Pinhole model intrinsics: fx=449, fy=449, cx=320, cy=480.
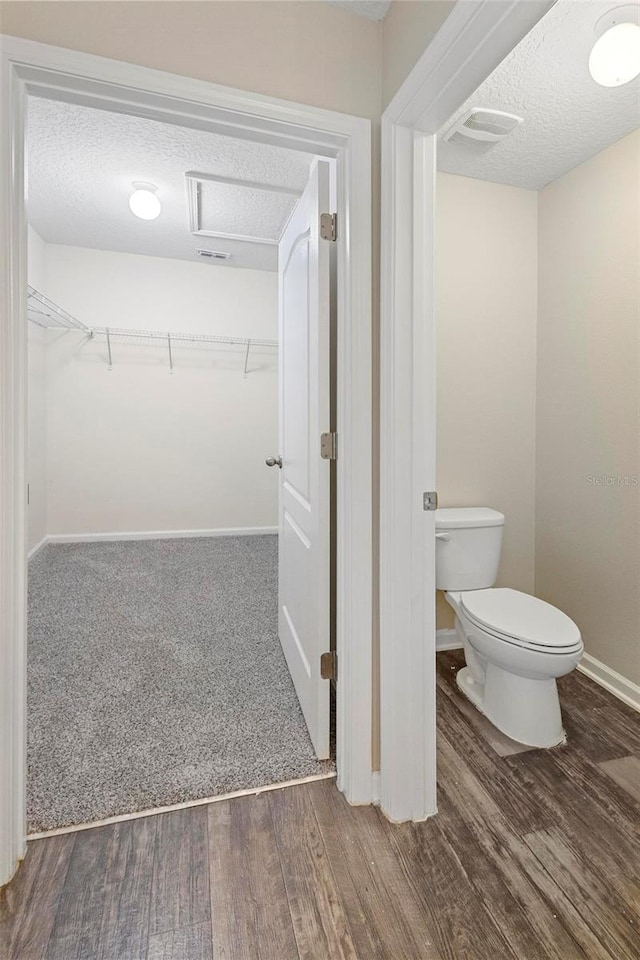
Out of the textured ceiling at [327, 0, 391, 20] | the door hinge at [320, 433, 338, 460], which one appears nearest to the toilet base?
the door hinge at [320, 433, 338, 460]

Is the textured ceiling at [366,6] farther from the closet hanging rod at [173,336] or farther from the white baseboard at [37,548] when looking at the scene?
the white baseboard at [37,548]

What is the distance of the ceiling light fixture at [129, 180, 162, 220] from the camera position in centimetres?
269

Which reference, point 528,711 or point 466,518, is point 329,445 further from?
point 528,711

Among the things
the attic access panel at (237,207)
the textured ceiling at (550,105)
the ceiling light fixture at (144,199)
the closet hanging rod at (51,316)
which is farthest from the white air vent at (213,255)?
the textured ceiling at (550,105)

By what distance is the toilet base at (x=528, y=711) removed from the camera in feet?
5.32

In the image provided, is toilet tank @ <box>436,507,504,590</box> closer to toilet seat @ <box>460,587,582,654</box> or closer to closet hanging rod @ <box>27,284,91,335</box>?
toilet seat @ <box>460,587,582,654</box>

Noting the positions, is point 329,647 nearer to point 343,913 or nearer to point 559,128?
point 343,913

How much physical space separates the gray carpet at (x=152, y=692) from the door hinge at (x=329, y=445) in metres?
1.03

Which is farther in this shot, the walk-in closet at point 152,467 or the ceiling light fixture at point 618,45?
the walk-in closet at point 152,467

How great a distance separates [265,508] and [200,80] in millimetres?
3631

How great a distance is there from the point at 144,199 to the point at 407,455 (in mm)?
2530

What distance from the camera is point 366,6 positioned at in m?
1.27

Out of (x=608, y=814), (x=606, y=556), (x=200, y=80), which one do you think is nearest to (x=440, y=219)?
(x=200, y=80)

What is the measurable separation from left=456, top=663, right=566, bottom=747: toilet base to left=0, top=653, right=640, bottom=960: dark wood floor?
0.15 metres
